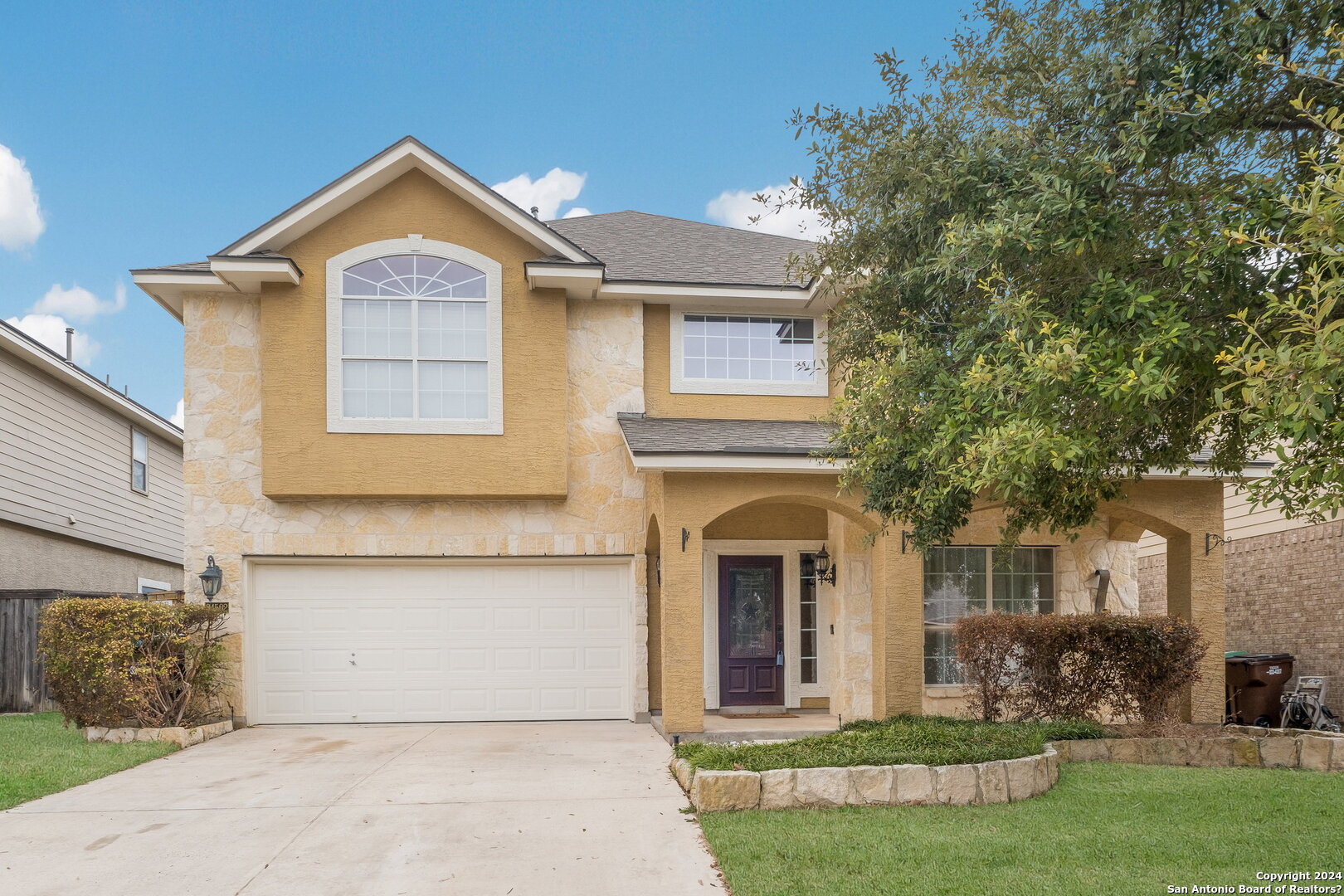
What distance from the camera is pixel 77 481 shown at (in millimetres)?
18188

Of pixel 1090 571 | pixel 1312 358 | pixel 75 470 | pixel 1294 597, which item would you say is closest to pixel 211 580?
pixel 75 470

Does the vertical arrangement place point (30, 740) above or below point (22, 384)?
below

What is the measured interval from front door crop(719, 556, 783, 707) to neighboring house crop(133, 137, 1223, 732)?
6 cm

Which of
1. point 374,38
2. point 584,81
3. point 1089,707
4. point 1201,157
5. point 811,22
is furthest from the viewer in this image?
point 584,81

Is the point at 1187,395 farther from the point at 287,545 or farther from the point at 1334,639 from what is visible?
the point at 287,545

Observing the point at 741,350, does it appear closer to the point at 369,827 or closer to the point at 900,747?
the point at 900,747

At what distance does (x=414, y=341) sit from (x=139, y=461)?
456 inches

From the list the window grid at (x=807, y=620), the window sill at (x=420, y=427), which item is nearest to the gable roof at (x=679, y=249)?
the window sill at (x=420, y=427)

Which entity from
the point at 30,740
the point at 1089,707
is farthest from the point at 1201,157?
the point at 30,740

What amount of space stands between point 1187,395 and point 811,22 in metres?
10.2

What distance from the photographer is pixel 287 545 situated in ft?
41.9

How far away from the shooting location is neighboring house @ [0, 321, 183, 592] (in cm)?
1616

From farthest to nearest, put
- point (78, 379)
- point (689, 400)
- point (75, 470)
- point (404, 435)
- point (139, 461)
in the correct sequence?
point (139, 461)
point (75, 470)
point (78, 379)
point (689, 400)
point (404, 435)

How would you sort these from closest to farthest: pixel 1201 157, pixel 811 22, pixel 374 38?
pixel 1201 157
pixel 811 22
pixel 374 38
